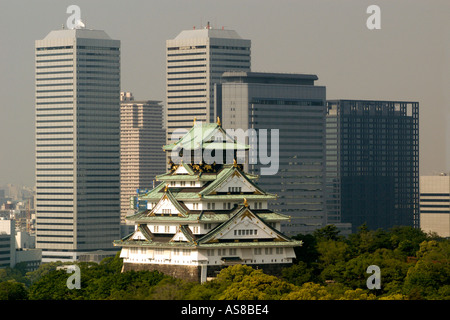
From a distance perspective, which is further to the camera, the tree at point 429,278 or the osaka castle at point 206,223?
the osaka castle at point 206,223

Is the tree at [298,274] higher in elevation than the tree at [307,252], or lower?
lower

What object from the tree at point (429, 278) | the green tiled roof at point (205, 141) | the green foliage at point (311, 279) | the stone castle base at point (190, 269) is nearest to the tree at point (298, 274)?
the green foliage at point (311, 279)

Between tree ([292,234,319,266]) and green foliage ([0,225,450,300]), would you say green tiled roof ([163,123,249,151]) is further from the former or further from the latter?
green foliage ([0,225,450,300])

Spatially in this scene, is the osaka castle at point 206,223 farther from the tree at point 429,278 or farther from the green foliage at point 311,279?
the tree at point 429,278

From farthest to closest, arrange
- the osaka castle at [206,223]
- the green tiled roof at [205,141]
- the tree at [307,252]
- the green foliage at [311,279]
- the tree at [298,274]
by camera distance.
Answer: the green tiled roof at [205,141] < the tree at [307,252] < the osaka castle at [206,223] < the tree at [298,274] < the green foliage at [311,279]

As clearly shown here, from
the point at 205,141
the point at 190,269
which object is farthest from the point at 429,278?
the point at 205,141
